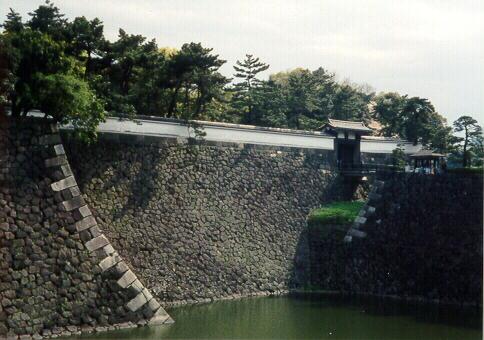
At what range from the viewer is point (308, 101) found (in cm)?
2802

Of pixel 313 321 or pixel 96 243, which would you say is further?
pixel 313 321

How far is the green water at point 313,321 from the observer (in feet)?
44.9

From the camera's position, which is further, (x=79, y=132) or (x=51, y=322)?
(x=79, y=132)

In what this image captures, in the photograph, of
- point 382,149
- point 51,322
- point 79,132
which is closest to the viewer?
point 51,322

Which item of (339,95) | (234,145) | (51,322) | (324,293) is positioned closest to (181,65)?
(234,145)

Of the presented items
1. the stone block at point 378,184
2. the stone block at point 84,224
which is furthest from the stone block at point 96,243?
the stone block at point 378,184

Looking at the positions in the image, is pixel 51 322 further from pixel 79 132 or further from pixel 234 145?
pixel 234 145

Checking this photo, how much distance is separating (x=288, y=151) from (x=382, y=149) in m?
4.14

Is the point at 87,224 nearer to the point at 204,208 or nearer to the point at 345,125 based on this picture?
the point at 204,208

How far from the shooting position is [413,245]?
1847 centimetres

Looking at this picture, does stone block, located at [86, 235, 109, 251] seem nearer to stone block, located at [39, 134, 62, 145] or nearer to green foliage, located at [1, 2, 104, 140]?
stone block, located at [39, 134, 62, 145]

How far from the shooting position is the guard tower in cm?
2177

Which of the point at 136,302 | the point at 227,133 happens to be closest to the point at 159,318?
the point at 136,302

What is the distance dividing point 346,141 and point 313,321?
832 centimetres
